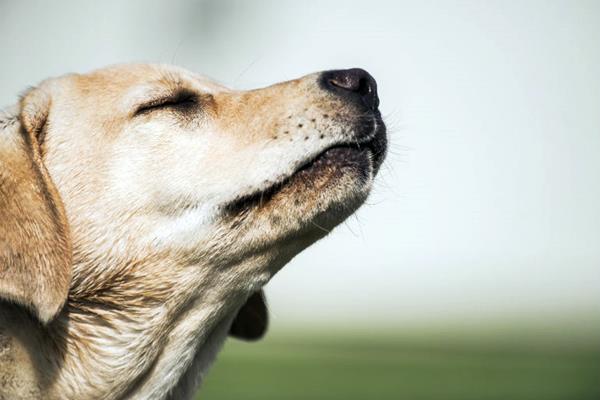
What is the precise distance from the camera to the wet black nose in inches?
155

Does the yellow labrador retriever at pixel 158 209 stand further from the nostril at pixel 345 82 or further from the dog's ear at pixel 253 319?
the dog's ear at pixel 253 319

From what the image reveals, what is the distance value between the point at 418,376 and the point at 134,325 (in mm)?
8089

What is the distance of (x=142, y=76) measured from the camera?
4.17m

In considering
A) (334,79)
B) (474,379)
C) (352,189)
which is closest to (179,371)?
(352,189)

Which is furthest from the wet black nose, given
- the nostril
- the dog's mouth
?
the dog's mouth

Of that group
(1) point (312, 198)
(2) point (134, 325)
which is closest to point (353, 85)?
(1) point (312, 198)

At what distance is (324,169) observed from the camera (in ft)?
12.4

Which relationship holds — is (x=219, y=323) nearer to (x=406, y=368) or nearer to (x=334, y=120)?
(x=334, y=120)

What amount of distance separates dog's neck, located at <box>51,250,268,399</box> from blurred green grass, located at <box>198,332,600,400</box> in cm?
518

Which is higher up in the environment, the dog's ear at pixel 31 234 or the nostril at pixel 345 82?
the nostril at pixel 345 82

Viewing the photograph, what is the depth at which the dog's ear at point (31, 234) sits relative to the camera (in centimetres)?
342

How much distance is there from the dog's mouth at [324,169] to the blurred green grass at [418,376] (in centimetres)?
543

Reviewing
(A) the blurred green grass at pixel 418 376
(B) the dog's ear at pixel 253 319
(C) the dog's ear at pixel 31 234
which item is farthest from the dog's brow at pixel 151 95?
(A) the blurred green grass at pixel 418 376

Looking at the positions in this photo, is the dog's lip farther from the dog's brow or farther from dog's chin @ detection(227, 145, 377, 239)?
the dog's brow
